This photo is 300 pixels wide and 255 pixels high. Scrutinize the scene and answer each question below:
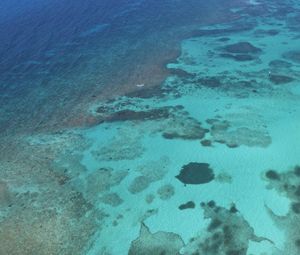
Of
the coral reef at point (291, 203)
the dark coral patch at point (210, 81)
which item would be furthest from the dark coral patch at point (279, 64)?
the coral reef at point (291, 203)

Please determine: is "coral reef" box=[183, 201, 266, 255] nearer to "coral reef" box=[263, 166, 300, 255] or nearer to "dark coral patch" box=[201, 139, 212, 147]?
"coral reef" box=[263, 166, 300, 255]

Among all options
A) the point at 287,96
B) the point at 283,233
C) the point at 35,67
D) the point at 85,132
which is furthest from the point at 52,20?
the point at 283,233

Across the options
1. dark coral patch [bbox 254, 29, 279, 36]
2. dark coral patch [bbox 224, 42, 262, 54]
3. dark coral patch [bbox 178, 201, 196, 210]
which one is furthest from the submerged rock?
dark coral patch [bbox 254, 29, 279, 36]

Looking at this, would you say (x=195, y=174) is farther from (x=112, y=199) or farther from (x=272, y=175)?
(x=112, y=199)

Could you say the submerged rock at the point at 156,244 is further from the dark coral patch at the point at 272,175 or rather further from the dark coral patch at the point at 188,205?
the dark coral patch at the point at 272,175

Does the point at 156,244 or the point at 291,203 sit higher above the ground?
the point at 156,244

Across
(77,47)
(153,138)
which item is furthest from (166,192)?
(77,47)
